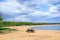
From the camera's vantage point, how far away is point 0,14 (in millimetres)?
45062

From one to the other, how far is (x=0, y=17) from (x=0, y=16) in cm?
34

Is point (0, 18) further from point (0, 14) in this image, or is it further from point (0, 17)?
point (0, 14)

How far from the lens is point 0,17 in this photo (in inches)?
1668

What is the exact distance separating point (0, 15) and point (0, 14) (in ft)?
2.90

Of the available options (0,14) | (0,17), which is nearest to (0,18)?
(0,17)

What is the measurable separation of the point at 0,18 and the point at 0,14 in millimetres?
2985

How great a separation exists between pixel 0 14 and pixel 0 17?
2886 millimetres

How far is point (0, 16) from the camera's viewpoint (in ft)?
140

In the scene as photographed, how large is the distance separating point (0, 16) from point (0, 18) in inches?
23.0

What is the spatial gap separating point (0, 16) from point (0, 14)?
262 cm

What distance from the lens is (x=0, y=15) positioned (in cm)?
4425
